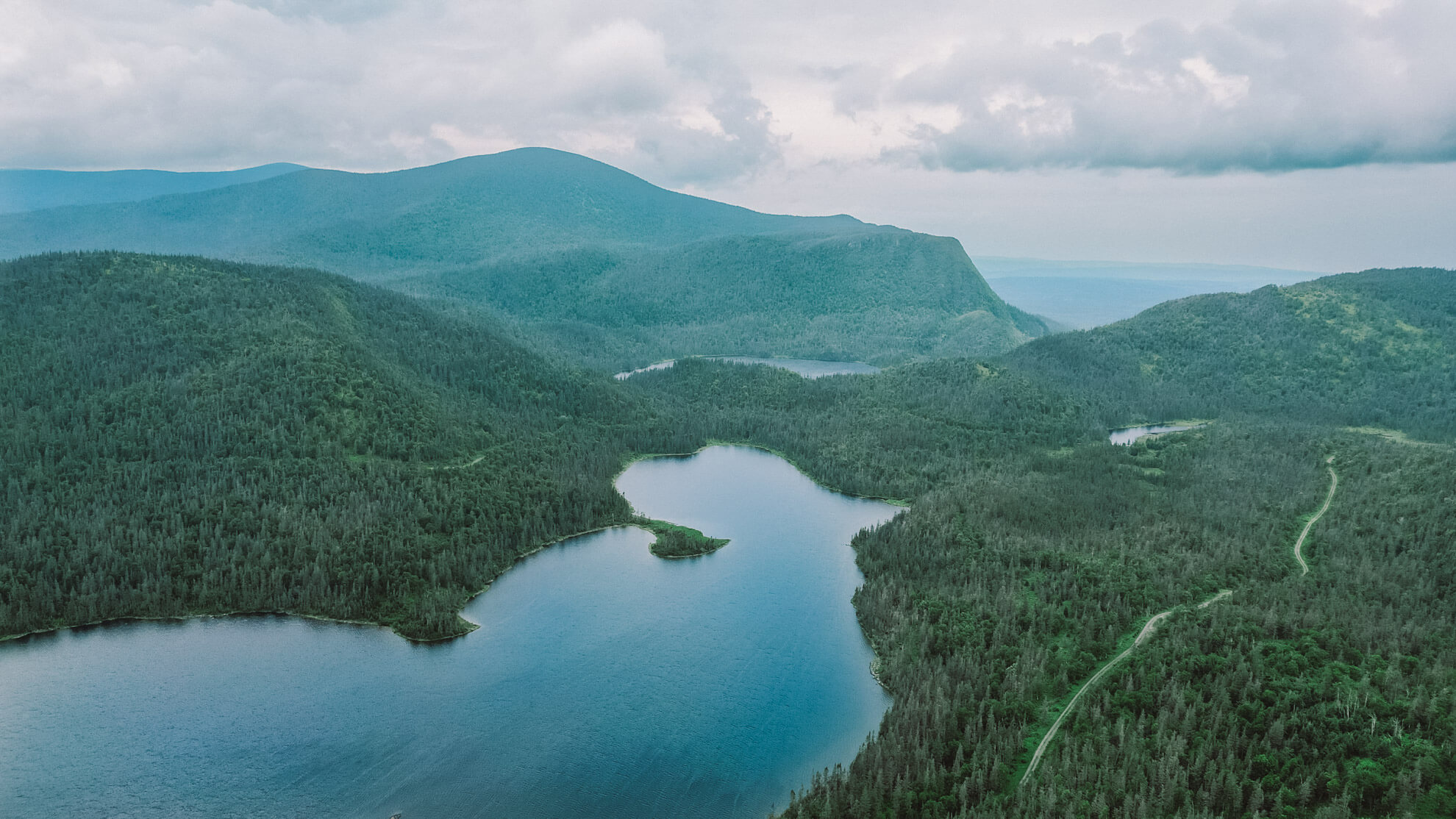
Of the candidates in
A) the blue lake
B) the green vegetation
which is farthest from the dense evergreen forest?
the green vegetation

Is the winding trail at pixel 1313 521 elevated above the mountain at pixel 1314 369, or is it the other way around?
the mountain at pixel 1314 369

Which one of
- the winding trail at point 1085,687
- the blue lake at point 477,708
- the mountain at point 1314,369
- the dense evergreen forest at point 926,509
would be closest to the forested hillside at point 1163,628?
the dense evergreen forest at point 926,509

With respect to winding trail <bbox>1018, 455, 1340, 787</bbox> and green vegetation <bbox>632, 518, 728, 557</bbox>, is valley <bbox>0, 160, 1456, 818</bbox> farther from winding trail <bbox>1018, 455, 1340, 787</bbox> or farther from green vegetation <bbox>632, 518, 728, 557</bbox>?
green vegetation <bbox>632, 518, 728, 557</bbox>

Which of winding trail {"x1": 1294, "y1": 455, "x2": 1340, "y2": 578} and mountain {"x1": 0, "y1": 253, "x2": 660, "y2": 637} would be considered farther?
winding trail {"x1": 1294, "y1": 455, "x2": 1340, "y2": 578}

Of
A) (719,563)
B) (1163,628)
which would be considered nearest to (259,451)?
(719,563)

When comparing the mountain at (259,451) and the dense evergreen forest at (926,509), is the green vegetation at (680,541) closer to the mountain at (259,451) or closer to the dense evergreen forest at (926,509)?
the mountain at (259,451)

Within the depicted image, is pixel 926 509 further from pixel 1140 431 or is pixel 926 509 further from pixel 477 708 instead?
pixel 1140 431
